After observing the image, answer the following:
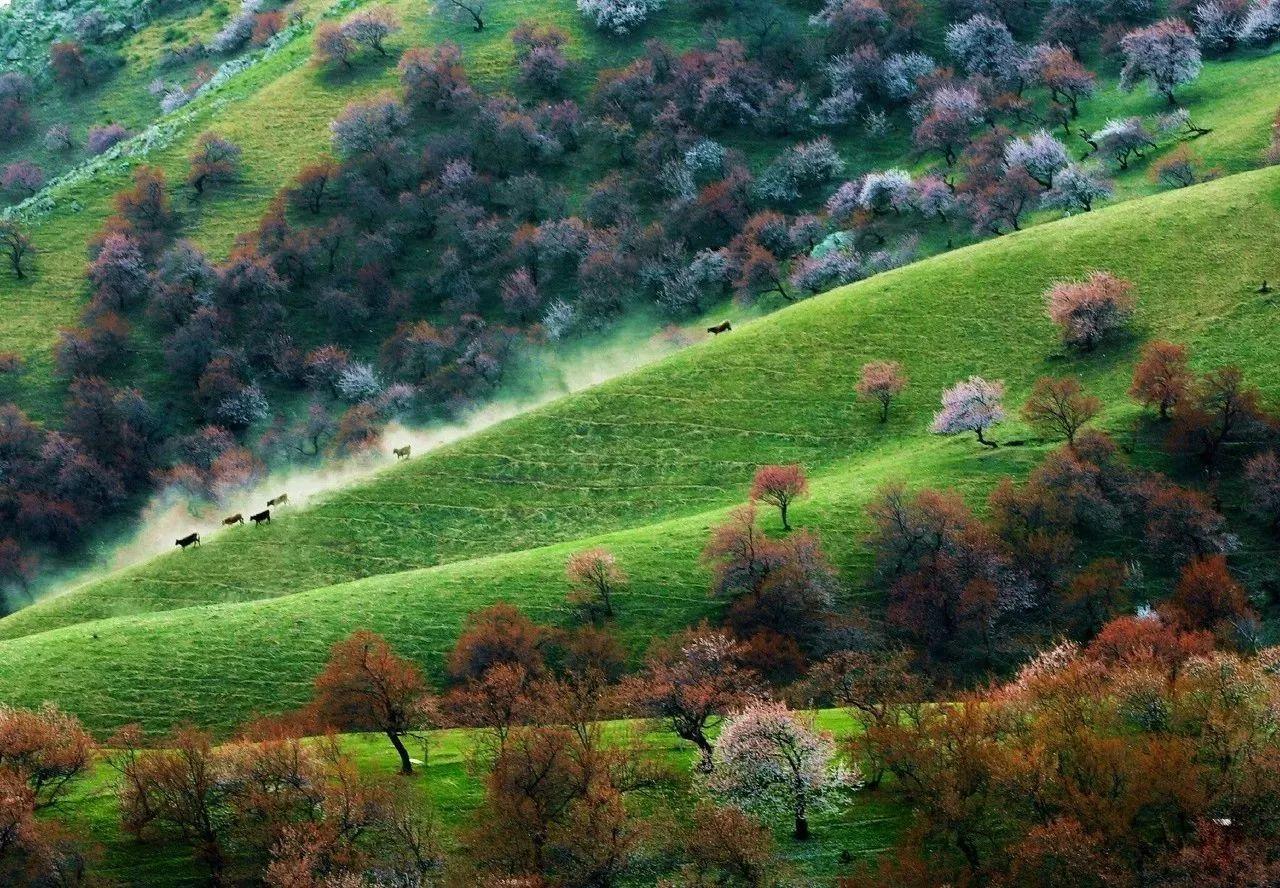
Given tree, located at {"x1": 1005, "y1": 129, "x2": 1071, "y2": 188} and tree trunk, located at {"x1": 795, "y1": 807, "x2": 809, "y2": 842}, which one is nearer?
tree trunk, located at {"x1": 795, "y1": 807, "x2": 809, "y2": 842}

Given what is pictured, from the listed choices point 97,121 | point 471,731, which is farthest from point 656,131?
point 471,731

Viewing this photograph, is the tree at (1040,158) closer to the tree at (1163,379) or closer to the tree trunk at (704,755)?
the tree at (1163,379)

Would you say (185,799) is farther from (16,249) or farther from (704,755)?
(16,249)

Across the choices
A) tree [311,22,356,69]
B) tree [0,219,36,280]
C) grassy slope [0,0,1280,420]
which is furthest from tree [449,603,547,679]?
tree [311,22,356,69]

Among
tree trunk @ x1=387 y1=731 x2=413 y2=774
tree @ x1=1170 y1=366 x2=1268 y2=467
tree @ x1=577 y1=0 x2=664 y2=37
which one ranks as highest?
tree @ x1=577 y1=0 x2=664 y2=37

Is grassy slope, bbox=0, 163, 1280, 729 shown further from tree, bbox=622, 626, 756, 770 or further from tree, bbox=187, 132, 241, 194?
tree, bbox=187, 132, 241, 194

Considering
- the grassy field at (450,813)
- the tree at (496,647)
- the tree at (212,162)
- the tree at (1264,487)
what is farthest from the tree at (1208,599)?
the tree at (212,162)

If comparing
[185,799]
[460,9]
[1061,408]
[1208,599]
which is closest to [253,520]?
[185,799]
